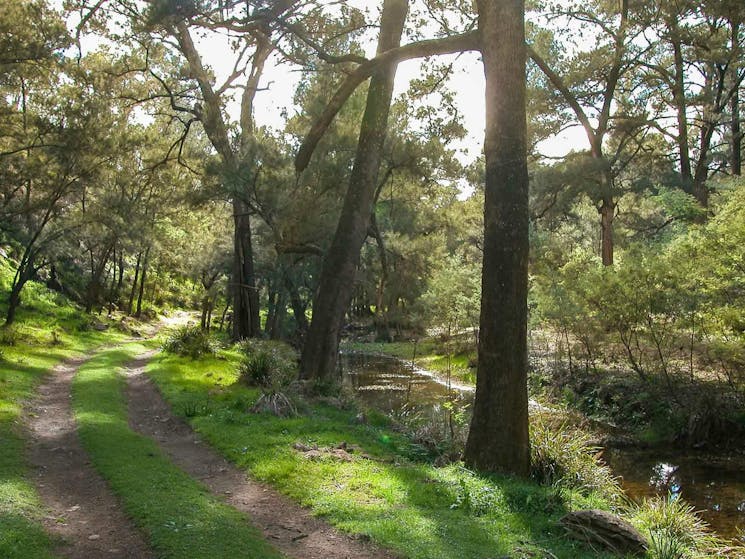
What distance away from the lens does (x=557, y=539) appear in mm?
5895

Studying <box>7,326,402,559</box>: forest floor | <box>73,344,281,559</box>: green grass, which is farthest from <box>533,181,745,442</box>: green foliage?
<box>73,344,281,559</box>: green grass

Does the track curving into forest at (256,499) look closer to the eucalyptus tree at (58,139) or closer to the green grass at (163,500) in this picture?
the green grass at (163,500)

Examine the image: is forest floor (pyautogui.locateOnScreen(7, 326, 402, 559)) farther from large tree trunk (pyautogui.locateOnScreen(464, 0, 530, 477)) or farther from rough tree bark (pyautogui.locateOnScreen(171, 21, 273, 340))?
rough tree bark (pyautogui.locateOnScreen(171, 21, 273, 340))

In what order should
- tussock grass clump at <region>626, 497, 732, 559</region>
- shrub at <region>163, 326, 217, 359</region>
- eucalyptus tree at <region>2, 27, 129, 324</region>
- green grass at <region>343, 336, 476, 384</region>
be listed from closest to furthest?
1. tussock grass clump at <region>626, 497, 732, 559</region>
2. eucalyptus tree at <region>2, 27, 129, 324</region>
3. shrub at <region>163, 326, 217, 359</region>
4. green grass at <region>343, 336, 476, 384</region>

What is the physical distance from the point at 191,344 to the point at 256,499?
13.7 metres

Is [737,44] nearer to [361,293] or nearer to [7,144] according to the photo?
[7,144]

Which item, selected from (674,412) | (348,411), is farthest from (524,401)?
(674,412)

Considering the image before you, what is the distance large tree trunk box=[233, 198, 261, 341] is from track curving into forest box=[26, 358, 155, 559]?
38.6ft

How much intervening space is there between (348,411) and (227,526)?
6.93m

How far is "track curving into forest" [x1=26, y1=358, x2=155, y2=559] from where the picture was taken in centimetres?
532

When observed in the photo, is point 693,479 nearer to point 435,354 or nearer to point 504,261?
point 504,261

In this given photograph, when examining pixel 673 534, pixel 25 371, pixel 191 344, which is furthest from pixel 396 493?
pixel 191 344

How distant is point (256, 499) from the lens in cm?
703

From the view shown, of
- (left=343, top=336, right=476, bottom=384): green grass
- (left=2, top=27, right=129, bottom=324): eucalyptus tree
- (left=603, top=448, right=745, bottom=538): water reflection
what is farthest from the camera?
(left=343, top=336, right=476, bottom=384): green grass
